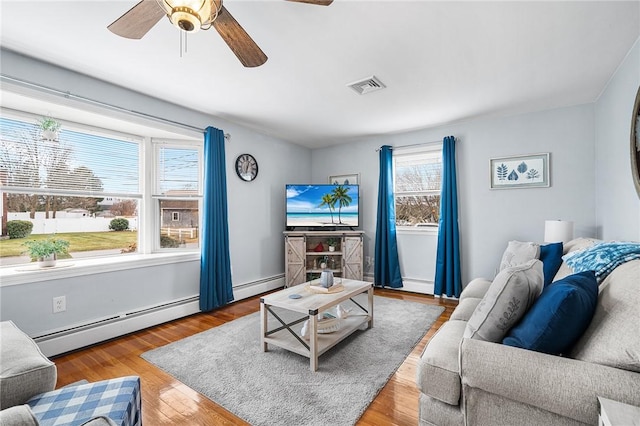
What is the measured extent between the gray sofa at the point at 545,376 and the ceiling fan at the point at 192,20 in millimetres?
1668

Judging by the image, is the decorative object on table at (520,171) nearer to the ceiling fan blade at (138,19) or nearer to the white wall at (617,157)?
the white wall at (617,157)

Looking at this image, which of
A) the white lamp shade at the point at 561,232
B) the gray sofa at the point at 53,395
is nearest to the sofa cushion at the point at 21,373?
the gray sofa at the point at 53,395

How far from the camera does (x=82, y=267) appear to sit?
2.52 m

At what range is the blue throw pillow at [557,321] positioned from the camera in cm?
110

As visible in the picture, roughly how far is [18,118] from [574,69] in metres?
4.71

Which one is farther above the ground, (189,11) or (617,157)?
(189,11)

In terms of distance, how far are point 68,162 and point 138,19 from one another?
6.62 feet

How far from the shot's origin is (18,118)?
244 centimetres

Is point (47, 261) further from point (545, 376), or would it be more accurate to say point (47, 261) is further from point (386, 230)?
point (386, 230)

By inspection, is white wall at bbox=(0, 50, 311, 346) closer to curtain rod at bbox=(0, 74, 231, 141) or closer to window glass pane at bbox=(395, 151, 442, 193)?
curtain rod at bbox=(0, 74, 231, 141)

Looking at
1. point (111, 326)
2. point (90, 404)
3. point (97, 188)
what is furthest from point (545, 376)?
point (97, 188)

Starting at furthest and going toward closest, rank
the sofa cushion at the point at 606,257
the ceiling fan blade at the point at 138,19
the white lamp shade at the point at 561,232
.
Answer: the white lamp shade at the point at 561,232 → the sofa cushion at the point at 606,257 → the ceiling fan blade at the point at 138,19

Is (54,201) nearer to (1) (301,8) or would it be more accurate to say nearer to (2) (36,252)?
(2) (36,252)

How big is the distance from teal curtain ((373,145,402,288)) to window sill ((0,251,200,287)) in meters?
2.61
